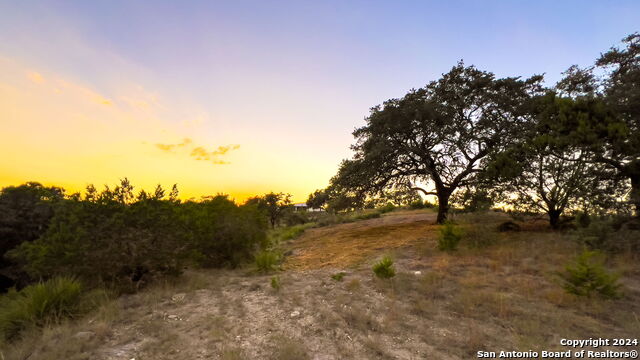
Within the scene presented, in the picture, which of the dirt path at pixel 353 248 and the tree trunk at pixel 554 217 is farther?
the tree trunk at pixel 554 217

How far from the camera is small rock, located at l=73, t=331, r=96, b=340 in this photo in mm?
4716

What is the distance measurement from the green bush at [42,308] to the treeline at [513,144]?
11855 millimetres

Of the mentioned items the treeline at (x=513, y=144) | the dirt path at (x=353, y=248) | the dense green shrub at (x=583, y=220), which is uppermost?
the treeline at (x=513, y=144)

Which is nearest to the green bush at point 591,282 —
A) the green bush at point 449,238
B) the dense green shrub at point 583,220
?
the green bush at point 449,238

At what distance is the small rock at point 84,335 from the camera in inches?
186

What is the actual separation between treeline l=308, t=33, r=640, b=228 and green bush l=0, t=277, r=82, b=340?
11.9 metres

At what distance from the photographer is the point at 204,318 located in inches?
214

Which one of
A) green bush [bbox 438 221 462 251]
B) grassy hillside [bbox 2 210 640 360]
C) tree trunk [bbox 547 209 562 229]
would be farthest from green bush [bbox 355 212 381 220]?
grassy hillside [bbox 2 210 640 360]

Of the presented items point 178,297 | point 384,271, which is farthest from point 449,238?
point 178,297

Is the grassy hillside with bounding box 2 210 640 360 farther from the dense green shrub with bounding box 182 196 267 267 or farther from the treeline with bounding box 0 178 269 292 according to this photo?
the dense green shrub with bounding box 182 196 267 267

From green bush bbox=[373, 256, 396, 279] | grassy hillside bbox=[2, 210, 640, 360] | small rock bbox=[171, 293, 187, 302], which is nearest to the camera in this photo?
grassy hillside bbox=[2, 210, 640, 360]

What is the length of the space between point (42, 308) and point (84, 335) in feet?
4.87

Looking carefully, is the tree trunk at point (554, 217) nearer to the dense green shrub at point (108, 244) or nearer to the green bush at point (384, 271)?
the green bush at point (384, 271)

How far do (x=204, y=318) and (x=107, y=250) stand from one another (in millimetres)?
3175
